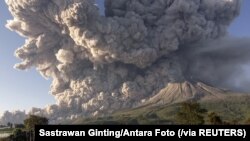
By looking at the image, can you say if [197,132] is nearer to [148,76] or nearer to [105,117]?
[148,76]

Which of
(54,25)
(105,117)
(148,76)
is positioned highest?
(54,25)

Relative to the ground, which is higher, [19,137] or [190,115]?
[190,115]

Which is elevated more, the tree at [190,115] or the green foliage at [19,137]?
the tree at [190,115]

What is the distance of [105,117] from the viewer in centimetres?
19925

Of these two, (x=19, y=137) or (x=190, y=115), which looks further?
(x=190, y=115)

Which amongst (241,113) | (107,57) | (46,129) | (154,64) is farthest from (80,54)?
(46,129)

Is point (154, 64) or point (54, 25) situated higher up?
point (54, 25)

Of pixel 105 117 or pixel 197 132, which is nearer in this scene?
pixel 197 132

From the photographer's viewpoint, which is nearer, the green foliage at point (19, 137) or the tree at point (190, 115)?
the green foliage at point (19, 137)

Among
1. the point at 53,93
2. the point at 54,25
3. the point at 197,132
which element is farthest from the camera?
the point at 53,93

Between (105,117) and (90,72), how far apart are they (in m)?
29.5

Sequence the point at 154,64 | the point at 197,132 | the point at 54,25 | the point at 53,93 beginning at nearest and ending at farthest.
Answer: the point at 197,132
the point at 54,25
the point at 154,64
the point at 53,93

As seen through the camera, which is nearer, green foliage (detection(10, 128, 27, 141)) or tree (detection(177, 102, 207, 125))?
green foliage (detection(10, 128, 27, 141))

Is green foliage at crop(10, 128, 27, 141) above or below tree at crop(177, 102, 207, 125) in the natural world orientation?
below
